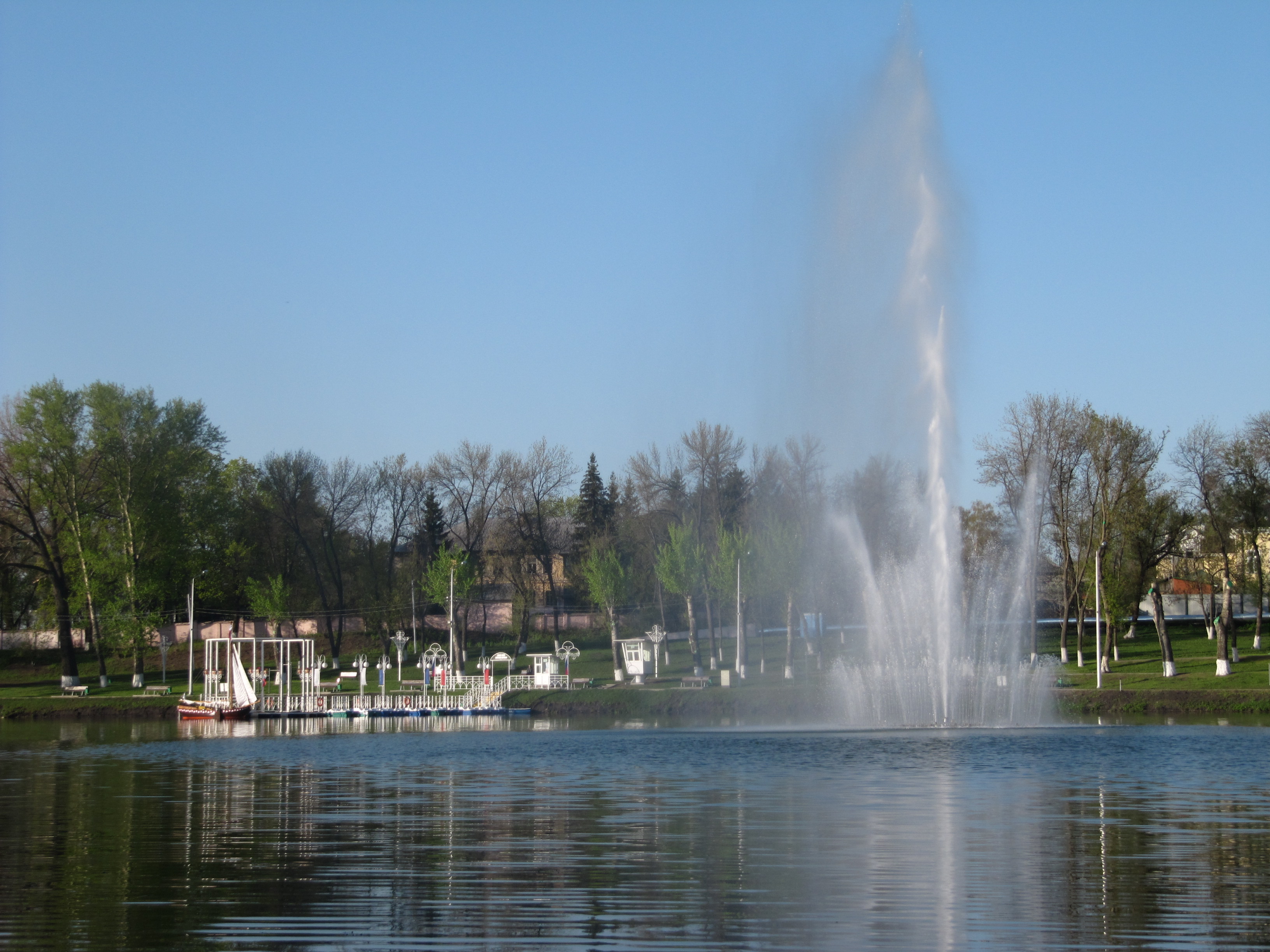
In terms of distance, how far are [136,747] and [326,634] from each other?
52261 millimetres

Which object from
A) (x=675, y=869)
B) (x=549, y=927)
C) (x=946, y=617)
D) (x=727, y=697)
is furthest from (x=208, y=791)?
(x=727, y=697)

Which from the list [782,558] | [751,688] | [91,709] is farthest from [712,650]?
[91,709]

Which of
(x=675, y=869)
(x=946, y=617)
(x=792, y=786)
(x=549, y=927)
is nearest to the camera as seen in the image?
(x=549, y=927)

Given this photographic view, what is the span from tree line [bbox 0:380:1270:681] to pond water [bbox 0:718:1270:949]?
16.6 m

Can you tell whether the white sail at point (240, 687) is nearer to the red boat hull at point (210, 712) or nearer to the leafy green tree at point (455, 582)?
the red boat hull at point (210, 712)

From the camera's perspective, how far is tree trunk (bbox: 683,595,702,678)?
2667 inches

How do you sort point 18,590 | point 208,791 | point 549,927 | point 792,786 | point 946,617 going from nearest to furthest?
point 549,927 < point 792,786 < point 208,791 < point 946,617 < point 18,590

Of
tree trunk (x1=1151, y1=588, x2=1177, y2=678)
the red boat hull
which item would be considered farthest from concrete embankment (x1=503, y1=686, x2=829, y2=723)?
tree trunk (x1=1151, y1=588, x2=1177, y2=678)

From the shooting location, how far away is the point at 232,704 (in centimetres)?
5441

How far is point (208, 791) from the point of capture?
2370 centimetres

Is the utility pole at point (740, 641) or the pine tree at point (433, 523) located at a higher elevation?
the pine tree at point (433, 523)

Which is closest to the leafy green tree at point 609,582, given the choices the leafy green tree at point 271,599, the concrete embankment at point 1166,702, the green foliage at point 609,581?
the green foliage at point 609,581

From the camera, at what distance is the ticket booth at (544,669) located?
63.0m

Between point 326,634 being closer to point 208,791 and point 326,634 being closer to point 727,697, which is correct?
point 727,697
